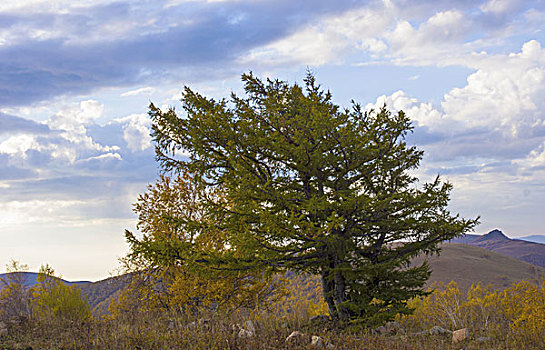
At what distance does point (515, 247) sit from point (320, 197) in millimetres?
138257

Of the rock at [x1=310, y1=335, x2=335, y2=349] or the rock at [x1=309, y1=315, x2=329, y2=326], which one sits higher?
the rock at [x1=310, y1=335, x2=335, y2=349]

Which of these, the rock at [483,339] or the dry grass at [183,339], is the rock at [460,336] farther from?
the rock at [483,339]

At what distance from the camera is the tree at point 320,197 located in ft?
40.2

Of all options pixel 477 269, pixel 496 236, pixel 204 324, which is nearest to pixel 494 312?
pixel 204 324

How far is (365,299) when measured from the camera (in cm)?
1307

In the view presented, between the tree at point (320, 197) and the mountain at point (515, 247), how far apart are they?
103675mm

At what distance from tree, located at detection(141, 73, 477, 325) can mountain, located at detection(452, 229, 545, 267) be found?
104m

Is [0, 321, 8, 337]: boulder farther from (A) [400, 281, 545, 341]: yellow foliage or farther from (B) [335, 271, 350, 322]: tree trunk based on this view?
(A) [400, 281, 545, 341]: yellow foliage

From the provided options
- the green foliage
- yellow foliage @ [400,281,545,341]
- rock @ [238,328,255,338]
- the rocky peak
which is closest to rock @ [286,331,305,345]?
rock @ [238,328,255,338]

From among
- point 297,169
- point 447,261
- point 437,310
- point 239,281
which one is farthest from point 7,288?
point 447,261

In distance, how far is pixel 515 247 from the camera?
426ft

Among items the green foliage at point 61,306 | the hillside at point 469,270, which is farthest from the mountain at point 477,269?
the green foliage at point 61,306

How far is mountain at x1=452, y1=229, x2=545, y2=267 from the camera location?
11694 cm

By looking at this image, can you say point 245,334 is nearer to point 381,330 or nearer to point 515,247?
point 381,330
